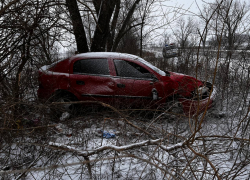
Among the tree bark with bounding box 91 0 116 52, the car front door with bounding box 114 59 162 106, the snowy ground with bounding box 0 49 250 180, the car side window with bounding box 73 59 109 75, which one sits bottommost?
the snowy ground with bounding box 0 49 250 180

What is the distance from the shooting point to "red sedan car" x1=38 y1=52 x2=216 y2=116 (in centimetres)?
396

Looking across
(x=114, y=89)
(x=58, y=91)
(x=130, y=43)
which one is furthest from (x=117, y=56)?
(x=130, y=43)

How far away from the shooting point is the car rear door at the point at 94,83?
400 cm

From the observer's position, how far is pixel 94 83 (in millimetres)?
4016

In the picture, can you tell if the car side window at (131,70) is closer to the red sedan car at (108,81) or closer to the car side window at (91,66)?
the red sedan car at (108,81)

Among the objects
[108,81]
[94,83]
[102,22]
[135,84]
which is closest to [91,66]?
[94,83]

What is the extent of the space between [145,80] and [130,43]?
34.6 ft

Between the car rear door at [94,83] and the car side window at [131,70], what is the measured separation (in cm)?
26

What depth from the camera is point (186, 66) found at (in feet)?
24.9

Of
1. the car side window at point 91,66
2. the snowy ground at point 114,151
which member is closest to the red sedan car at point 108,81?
the car side window at point 91,66

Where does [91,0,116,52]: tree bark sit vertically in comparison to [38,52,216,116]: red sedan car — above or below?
above

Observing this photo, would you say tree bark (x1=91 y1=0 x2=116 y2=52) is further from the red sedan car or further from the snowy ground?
the snowy ground

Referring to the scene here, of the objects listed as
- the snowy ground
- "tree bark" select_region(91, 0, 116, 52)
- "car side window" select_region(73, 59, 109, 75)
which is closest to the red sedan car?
"car side window" select_region(73, 59, 109, 75)

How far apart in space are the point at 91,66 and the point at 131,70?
0.92 meters
